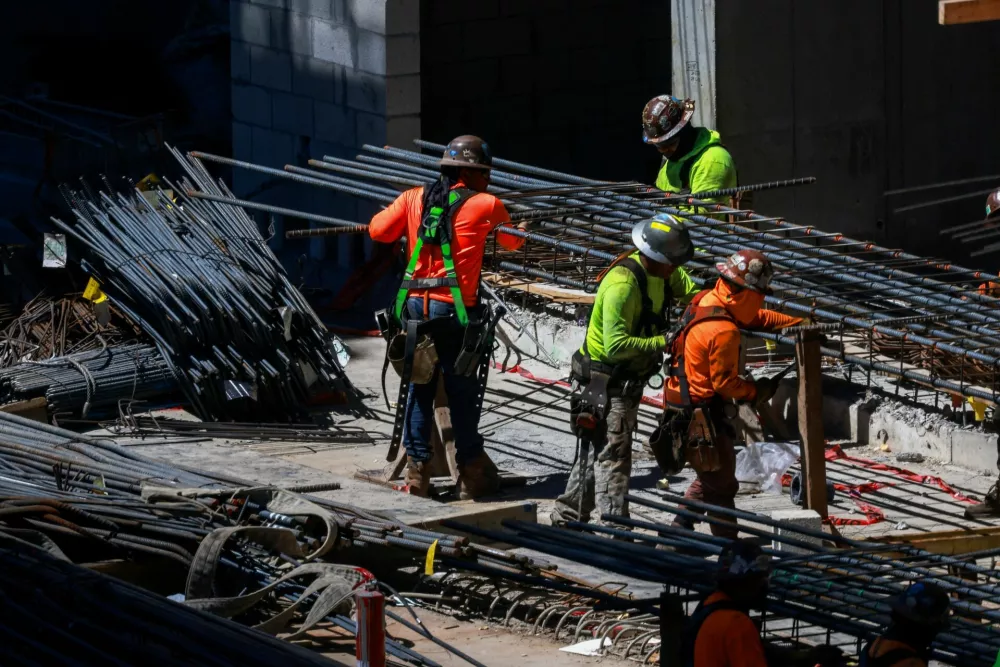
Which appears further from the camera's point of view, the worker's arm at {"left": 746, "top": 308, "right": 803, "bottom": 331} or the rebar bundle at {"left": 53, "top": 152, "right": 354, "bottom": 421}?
the rebar bundle at {"left": 53, "top": 152, "right": 354, "bottom": 421}

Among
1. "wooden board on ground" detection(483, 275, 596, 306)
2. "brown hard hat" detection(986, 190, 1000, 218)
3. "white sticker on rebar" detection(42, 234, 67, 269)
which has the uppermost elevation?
"brown hard hat" detection(986, 190, 1000, 218)

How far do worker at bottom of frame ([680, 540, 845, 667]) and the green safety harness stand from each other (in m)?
4.01

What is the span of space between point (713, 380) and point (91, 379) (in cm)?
462

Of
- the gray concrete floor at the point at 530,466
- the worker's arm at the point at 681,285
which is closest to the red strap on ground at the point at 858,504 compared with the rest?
the gray concrete floor at the point at 530,466

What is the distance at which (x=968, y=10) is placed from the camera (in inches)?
320

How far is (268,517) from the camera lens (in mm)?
8281

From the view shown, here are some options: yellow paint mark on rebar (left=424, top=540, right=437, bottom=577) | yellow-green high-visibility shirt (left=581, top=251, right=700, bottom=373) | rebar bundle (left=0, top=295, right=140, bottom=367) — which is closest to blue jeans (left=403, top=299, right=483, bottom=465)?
yellow-green high-visibility shirt (left=581, top=251, right=700, bottom=373)

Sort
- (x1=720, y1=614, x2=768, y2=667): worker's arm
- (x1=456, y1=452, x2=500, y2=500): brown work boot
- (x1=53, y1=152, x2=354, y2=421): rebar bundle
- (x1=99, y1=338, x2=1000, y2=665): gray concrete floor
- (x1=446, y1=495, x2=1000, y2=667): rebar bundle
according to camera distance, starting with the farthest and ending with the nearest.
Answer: (x1=53, y1=152, x2=354, y2=421): rebar bundle
(x1=456, y1=452, x2=500, y2=500): brown work boot
(x1=99, y1=338, x2=1000, y2=665): gray concrete floor
(x1=446, y1=495, x2=1000, y2=667): rebar bundle
(x1=720, y1=614, x2=768, y2=667): worker's arm

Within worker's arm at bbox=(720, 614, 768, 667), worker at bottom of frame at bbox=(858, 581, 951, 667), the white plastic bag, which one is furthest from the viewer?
the white plastic bag

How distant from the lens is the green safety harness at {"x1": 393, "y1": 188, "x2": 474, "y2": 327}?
9898 mm

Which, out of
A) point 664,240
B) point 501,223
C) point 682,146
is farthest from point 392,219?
point 682,146

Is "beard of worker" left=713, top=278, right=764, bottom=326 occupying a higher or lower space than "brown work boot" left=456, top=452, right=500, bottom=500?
higher

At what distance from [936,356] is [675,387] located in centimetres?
240

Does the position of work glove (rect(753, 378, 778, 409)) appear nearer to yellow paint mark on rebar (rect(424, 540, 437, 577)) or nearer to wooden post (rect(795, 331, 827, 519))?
wooden post (rect(795, 331, 827, 519))
